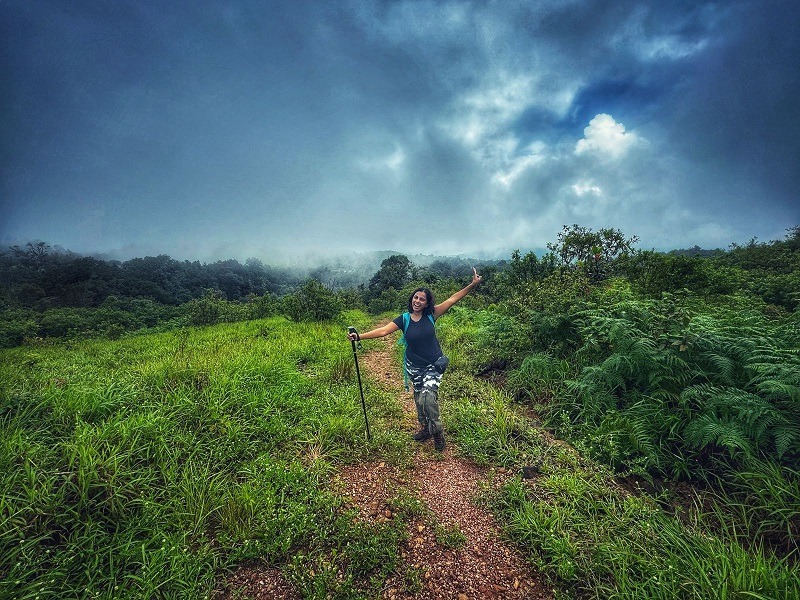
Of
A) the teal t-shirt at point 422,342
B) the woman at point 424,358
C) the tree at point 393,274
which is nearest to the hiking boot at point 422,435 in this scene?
the woman at point 424,358

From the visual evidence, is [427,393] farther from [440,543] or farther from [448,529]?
[440,543]

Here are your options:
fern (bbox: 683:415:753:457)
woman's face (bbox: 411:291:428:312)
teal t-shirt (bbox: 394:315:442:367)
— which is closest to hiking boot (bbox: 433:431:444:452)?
teal t-shirt (bbox: 394:315:442:367)

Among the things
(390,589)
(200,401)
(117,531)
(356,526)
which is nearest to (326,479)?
(356,526)

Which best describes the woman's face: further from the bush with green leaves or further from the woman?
the bush with green leaves

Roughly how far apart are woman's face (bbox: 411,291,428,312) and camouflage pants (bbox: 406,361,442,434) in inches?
38.9

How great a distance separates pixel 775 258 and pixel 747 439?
2468cm

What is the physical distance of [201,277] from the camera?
227 feet

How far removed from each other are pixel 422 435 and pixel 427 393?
0.85 m

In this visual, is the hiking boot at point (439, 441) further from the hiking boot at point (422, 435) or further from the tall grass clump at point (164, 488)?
the tall grass clump at point (164, 488)

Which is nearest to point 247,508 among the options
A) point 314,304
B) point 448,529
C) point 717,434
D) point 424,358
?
point 448,529

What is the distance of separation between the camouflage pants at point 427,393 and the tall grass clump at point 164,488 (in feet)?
3.19

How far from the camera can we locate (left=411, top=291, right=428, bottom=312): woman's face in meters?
4.70

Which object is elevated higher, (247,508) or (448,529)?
(247,508)

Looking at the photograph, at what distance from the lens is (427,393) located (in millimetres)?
4578
